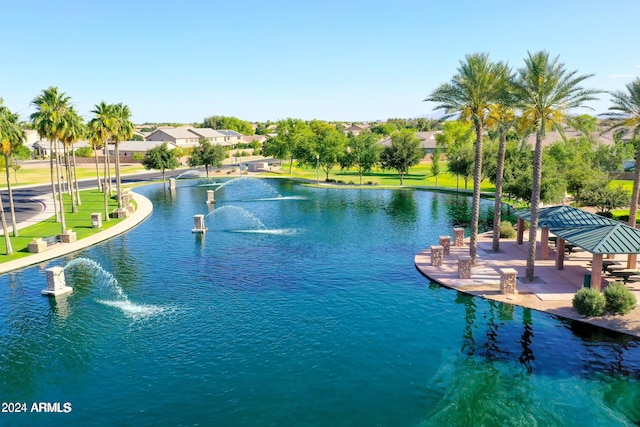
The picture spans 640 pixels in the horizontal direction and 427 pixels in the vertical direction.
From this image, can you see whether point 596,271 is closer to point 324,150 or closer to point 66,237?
point 66,237

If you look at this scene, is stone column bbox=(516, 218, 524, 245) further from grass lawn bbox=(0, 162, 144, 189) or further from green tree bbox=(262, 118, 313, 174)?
grass lawn bbox=(0, 162, 144, 189)

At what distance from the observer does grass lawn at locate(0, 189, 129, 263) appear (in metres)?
39.9

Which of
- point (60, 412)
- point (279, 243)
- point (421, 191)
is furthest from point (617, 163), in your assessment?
point (60, 412)

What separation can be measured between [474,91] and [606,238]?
12742 millimetres

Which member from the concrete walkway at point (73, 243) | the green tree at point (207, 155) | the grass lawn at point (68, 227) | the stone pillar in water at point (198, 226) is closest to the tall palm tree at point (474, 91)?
the stone pillar in water at point (198, 226)

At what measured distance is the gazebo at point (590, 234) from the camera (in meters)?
28.1

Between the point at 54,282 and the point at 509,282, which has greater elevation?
the point at 509,282

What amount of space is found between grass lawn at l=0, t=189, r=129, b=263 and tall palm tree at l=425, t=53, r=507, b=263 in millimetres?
34871

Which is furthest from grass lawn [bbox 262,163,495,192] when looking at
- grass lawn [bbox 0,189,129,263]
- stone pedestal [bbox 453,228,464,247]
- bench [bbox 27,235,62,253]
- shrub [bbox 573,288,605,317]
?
bench [bbox 27,235,62,253]

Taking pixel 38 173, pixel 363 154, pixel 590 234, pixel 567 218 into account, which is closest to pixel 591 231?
pixel 590 234

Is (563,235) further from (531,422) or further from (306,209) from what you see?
(306,209)

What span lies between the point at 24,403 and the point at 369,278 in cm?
2124

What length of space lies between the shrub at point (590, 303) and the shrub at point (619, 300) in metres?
0.58

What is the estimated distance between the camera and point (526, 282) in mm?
31156
